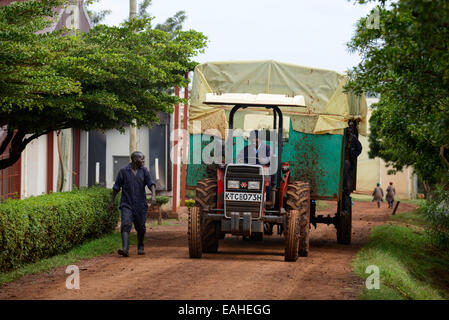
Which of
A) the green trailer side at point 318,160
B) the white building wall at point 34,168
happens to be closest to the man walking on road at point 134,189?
the green trailer side at point 318,160

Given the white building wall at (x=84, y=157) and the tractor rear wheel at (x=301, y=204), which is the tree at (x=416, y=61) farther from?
the white building wall at (x=84, y=157)

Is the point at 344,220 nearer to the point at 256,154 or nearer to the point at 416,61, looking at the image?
the point at 256,154

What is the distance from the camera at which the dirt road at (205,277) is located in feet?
28.0

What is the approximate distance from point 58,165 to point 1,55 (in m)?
13.8

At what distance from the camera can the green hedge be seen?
10539mm

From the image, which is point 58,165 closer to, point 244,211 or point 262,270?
point 244,211

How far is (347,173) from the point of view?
51.6 ft

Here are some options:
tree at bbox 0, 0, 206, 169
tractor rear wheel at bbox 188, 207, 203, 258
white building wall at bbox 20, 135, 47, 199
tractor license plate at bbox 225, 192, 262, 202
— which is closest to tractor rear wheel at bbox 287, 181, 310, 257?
tractor license plate at bbox 225, 192, 262, 202

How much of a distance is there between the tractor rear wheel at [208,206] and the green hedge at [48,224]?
104 inches

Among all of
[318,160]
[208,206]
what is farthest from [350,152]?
[208,206]

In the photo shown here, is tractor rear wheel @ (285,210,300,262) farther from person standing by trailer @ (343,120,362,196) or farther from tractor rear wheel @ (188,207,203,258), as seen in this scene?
person standing by trailer @ (343,120,362,196)

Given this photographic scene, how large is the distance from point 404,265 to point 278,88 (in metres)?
4.66

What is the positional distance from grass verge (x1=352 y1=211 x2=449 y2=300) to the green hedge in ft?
17.7
